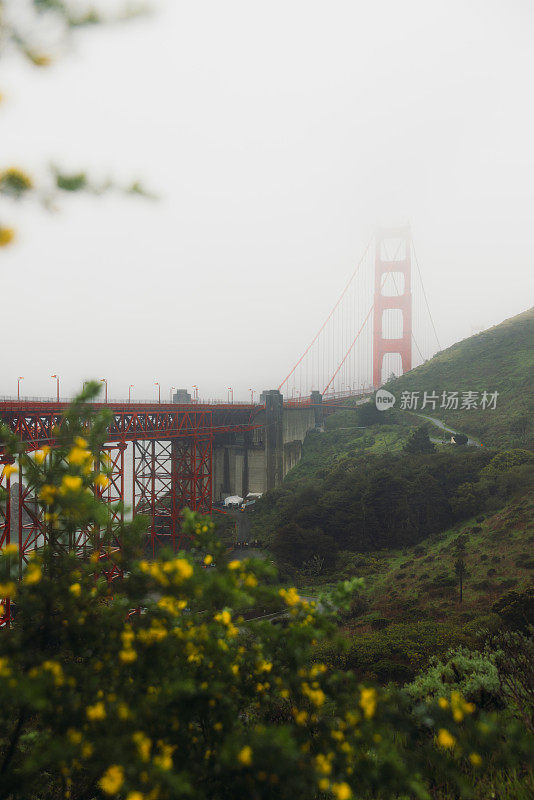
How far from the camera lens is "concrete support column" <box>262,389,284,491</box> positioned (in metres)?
40.8

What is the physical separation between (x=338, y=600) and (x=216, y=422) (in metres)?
35.0

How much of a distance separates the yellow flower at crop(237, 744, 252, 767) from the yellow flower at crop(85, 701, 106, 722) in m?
0.73

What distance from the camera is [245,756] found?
209 cm

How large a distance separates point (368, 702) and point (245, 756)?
76cm

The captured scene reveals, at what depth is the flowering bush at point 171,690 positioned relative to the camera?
2137mm

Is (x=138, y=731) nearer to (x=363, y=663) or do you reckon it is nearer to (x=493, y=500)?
(x=363, y=663)

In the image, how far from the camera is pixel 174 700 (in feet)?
7.95

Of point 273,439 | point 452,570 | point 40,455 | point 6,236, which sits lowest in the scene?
point 452,570

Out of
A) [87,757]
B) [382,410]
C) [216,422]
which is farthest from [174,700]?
[382,410]
